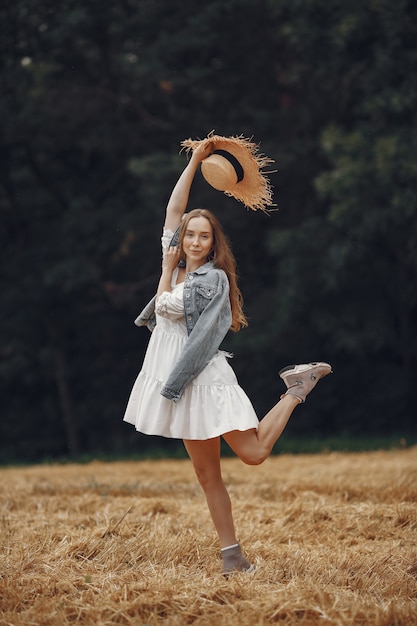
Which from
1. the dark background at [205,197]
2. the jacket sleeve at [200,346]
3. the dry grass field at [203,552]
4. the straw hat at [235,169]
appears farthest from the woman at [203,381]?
the dark background at [205,197]

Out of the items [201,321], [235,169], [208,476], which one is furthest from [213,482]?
[235,169]

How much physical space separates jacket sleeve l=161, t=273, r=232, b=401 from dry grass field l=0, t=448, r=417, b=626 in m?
0.88

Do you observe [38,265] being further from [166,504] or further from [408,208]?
[166,504]

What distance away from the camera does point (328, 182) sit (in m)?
13.9

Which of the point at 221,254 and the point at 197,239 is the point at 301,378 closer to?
the point at 221,254

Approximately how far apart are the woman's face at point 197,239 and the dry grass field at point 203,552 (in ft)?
5.08

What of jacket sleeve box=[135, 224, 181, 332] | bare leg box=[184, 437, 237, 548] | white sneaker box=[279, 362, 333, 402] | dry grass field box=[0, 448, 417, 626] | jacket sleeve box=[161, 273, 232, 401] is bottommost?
dry grass field box=[0, 448, 417, 626]

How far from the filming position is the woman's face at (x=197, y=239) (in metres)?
4.51

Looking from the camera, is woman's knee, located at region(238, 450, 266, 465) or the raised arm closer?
woman's knee, located at region(238, 450, 266, 465)

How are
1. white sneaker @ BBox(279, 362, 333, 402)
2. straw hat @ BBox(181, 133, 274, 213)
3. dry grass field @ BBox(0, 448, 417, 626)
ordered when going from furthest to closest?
1. straw hat @ BBox(181, 133, 274, 213)
2. white sneaker @ BBox(279, 362, 333, 402)
3. dry grass field @ BBox(0, 448, 417, 626)

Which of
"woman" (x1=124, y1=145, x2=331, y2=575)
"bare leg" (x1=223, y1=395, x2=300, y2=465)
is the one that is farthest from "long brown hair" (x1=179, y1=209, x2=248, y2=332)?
"bare leg" (x1=223, y1=395, x2=300, y2=465)

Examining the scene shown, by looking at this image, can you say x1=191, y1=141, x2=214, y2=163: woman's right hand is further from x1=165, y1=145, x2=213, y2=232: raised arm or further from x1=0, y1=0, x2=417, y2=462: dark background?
x1=0, y1=0, x2=417, y2=462: dark background

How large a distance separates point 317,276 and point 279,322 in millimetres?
1065

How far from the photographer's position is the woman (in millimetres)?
4219
